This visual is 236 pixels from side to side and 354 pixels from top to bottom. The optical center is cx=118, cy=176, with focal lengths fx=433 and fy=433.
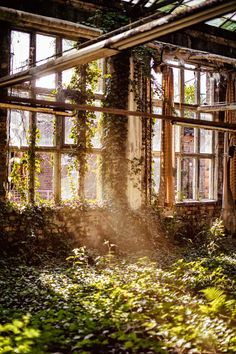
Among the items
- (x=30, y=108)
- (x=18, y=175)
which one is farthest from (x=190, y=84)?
(x=18, y=175)

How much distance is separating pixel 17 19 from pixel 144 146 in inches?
146

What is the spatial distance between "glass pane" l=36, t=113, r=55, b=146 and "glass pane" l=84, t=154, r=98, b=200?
1066mm

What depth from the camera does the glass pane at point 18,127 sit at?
8219mm

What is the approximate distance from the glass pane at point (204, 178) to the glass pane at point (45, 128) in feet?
15.7

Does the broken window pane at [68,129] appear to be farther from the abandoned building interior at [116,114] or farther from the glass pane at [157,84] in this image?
the glass pane at [157,84]

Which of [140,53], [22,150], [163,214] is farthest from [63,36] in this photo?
[163,214]

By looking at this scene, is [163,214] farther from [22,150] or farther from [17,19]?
[17,19]

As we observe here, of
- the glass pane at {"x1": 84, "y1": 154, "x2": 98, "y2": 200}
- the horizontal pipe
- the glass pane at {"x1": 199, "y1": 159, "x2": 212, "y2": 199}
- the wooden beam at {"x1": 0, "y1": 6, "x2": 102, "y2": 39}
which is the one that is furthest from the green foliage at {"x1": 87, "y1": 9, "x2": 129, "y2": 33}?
the glass pane at {"x1": 199, "y1": 159, "x2": 212, "y2": 199}

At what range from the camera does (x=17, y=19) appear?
7.98m

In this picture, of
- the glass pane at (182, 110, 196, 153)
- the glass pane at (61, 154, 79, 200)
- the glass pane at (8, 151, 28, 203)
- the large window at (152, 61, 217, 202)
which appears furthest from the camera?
the glass pane at (182, 110, 196, 153)

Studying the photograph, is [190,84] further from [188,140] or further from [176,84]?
[188,140]

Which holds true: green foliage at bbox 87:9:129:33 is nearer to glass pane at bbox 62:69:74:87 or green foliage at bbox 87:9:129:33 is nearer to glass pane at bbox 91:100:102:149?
glass pane at bbox 62:69:74:87

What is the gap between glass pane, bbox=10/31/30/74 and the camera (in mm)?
8211

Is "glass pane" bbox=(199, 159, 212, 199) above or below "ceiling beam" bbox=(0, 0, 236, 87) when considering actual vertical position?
below
